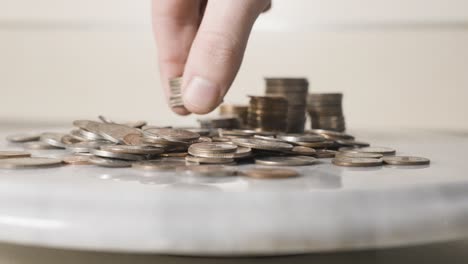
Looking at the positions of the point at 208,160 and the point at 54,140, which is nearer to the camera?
the point at 208,160

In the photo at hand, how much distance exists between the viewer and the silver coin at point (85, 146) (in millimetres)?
783

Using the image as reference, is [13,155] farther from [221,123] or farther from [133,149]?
[221,123]

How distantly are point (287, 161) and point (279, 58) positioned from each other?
1706 millimetres

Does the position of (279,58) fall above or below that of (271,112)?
above

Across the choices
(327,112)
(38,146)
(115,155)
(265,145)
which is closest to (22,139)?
(38,146)

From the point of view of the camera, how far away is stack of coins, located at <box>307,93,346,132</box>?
1138mm

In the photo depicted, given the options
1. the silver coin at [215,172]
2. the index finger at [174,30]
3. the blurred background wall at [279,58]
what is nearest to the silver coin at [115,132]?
the silver coin at [215,172]

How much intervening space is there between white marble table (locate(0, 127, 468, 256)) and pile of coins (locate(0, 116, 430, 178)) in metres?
0.09

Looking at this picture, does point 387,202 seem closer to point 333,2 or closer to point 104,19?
point 333,2

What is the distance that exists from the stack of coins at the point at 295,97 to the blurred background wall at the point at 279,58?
1179 mm

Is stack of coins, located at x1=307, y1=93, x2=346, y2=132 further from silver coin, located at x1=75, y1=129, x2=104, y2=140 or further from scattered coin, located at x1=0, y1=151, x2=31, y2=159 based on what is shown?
scattered coin, located at x1=0, y1=151, x2=31, y2=159

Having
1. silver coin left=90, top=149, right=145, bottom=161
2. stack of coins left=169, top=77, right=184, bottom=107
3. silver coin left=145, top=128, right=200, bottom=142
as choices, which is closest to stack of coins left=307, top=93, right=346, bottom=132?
stack of coins left=169, top=77, right=184, bottom=107

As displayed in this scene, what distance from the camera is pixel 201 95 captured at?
840mm

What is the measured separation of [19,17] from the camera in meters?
2.56
